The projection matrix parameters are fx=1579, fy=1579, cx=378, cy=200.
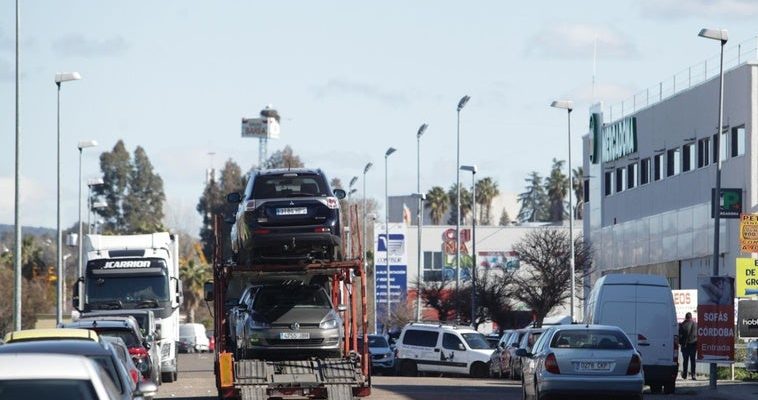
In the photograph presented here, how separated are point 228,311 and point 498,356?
16.6 meters

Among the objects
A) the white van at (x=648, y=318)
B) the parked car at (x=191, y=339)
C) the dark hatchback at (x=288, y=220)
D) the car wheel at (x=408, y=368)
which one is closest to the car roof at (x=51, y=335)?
the dark hatchback at (x=288, y=220)

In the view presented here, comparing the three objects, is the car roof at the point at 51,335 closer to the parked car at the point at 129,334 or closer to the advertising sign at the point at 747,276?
the parked car at the point at 129,334

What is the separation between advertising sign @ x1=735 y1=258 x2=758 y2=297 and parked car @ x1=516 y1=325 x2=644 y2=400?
15.8 meters

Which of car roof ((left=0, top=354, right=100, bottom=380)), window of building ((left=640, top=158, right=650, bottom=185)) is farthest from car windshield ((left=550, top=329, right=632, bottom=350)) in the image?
window of building ((left=640, top=158, right=650, bottom=185))

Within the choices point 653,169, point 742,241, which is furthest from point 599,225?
point 742,241

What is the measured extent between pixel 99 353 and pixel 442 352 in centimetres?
3067

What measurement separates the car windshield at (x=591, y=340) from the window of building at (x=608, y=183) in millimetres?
53146

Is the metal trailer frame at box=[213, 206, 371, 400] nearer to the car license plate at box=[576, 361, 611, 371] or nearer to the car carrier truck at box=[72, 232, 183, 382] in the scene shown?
the car license plate at box=[576, 361, 611, 371]

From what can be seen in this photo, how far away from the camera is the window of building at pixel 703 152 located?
61.7 meters

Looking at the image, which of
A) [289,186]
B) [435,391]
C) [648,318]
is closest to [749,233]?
[648,318]

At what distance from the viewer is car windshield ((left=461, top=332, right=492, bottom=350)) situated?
45500 millimetres

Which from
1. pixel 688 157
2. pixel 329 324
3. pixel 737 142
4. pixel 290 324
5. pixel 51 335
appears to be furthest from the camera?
pixel 688 157

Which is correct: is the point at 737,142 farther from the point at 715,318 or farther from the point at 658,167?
the point at 715,318

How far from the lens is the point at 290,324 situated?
25.8 m
